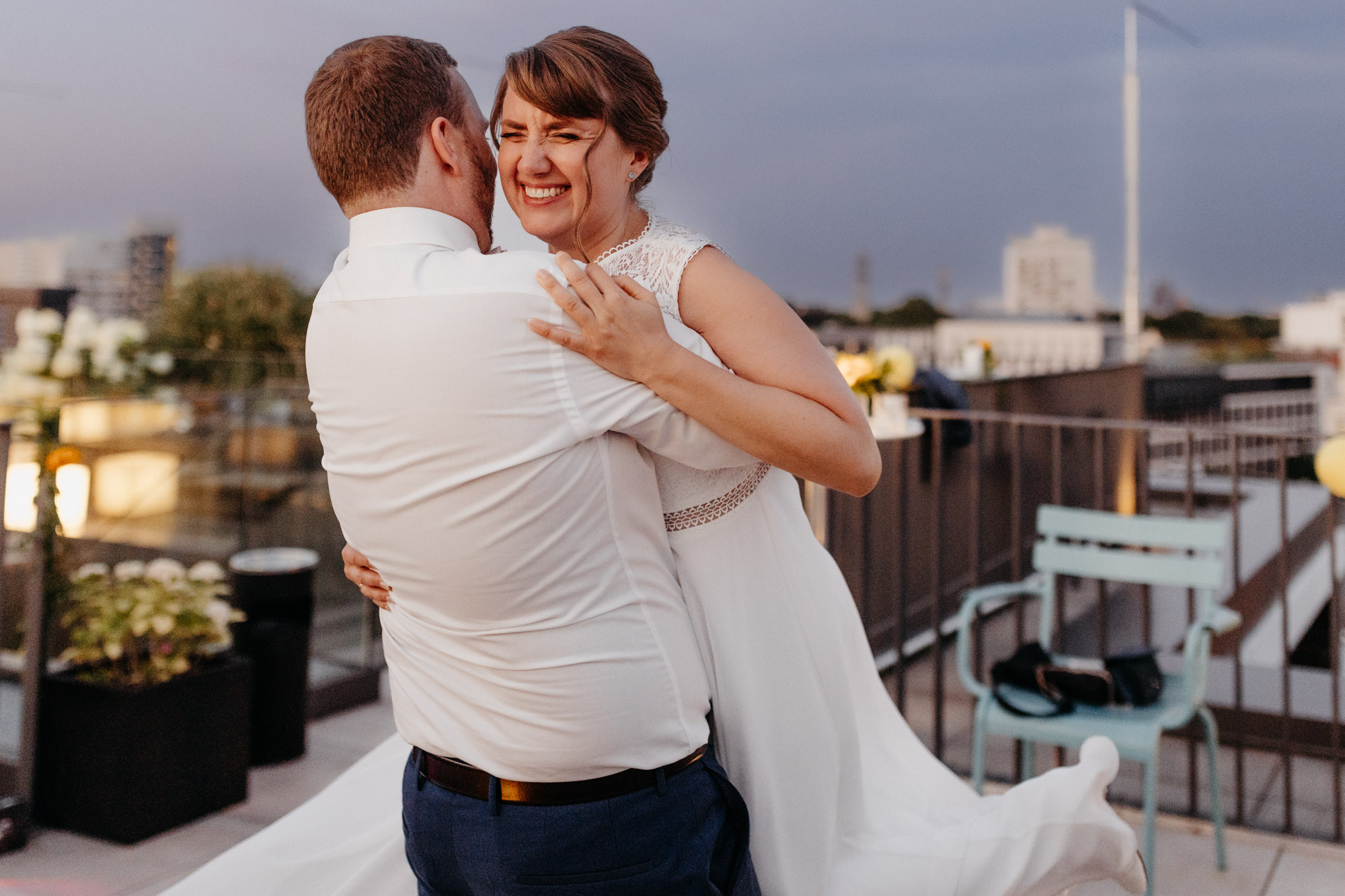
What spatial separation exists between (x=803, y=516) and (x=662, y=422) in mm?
359

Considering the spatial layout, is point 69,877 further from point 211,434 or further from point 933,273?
point 933,273

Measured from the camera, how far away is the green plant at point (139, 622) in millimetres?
3010

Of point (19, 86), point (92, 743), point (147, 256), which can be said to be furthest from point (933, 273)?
point (92, 743)

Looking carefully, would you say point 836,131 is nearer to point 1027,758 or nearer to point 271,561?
point 271,561

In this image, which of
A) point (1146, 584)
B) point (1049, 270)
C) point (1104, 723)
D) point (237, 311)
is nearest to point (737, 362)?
point (1104, 723)

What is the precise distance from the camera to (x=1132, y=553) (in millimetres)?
2900

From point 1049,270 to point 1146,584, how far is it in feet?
110

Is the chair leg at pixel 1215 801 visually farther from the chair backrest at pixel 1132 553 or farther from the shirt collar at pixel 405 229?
the shirt collar at pixel 405 229

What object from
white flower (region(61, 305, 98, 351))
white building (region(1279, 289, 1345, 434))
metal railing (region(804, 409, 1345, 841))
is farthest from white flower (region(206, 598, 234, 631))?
white building (region(1279, 289, 1345, 434))

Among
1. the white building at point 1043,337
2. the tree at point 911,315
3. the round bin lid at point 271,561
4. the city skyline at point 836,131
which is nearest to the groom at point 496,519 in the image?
the city skyline at point 836,131

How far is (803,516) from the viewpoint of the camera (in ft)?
3.99

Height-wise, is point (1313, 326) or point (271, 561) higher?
point (1313, 326)

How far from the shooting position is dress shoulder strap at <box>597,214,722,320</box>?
104 cm

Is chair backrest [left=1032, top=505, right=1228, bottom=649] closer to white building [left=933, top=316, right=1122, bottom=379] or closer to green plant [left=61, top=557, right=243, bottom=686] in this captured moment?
green plant [left=61, top=557, right=243, bottom=686]
